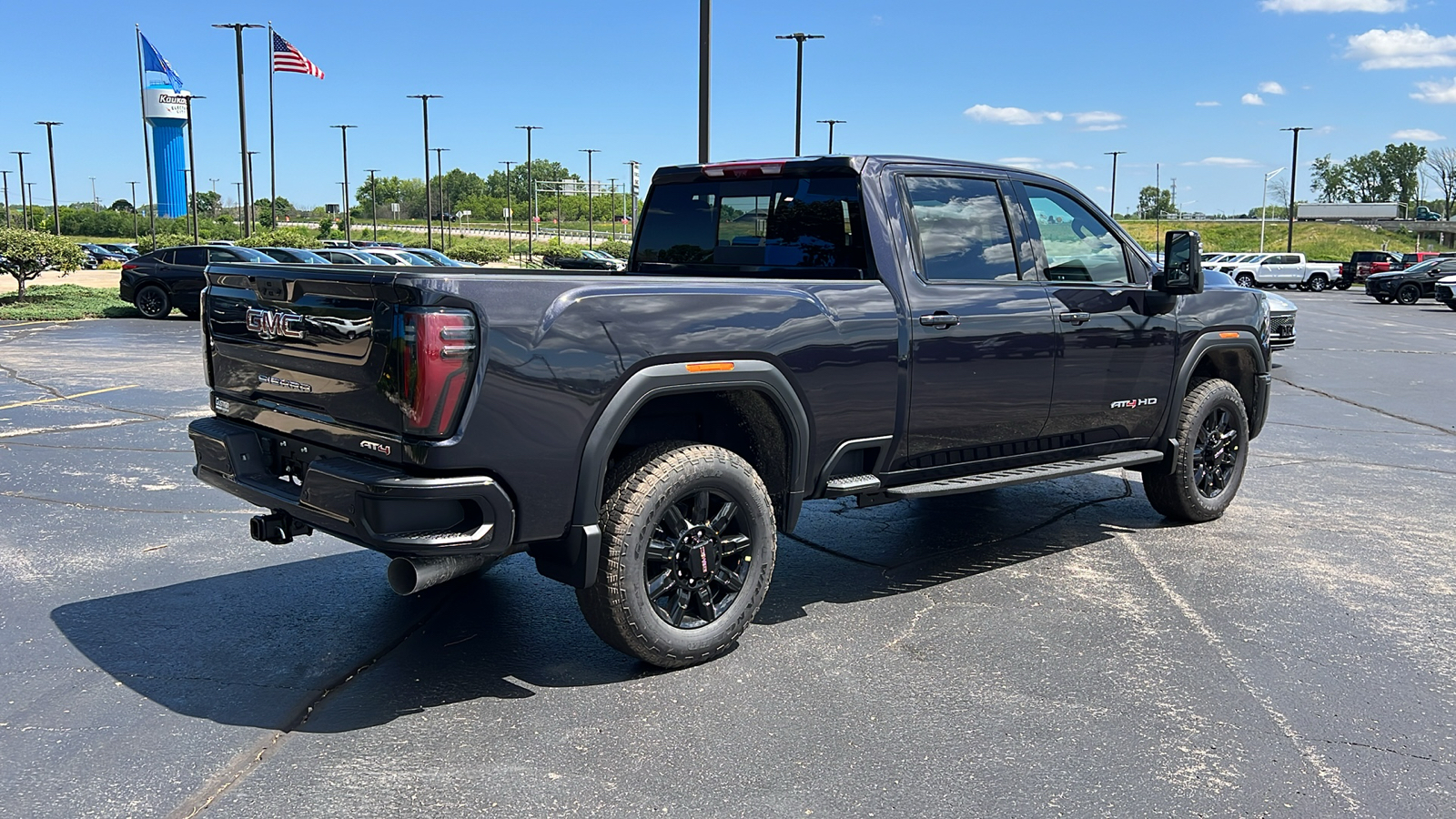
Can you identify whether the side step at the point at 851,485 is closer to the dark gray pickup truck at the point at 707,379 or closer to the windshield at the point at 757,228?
the dark gray pickup truck at the point at 707,379

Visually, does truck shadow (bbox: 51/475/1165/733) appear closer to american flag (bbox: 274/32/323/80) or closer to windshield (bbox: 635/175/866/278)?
windshield (bbox: 635/175/866/278)

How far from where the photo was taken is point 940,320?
508 cm

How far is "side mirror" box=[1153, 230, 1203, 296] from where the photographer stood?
5926 millimetres

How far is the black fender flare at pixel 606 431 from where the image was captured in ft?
13.2

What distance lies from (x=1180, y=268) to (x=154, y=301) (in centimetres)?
2273

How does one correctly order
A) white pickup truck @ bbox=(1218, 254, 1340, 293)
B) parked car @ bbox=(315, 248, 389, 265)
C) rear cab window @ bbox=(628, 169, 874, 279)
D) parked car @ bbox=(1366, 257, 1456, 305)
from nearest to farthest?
rear cab window @ bbox=(628, 169, 874, 279), parked car @ bbox=(315, 248, 389, 265), parked car @ bbox=(1366, 257, 1456, 305), white pickup truck @ bbox=(1218, 254, 1340, 293)

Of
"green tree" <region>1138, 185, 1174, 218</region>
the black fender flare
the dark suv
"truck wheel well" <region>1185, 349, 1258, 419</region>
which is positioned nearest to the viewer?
the black fender flare

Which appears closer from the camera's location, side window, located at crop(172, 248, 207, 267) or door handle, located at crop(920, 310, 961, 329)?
door handle, located at crop(920, 310, 961, 329)

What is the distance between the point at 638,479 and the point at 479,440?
0.69 meters

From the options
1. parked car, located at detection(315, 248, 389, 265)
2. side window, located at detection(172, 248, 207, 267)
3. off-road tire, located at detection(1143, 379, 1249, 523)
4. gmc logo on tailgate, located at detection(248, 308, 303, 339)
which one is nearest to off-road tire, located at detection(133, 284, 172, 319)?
side window, located at detection(172, 248, 207, 267)

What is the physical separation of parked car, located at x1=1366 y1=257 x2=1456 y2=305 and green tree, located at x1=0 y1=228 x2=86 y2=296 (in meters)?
39.0

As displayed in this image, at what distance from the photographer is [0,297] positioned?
26.4 m

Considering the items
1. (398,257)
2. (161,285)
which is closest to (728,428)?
(161,285)

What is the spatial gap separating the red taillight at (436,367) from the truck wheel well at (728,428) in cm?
91
